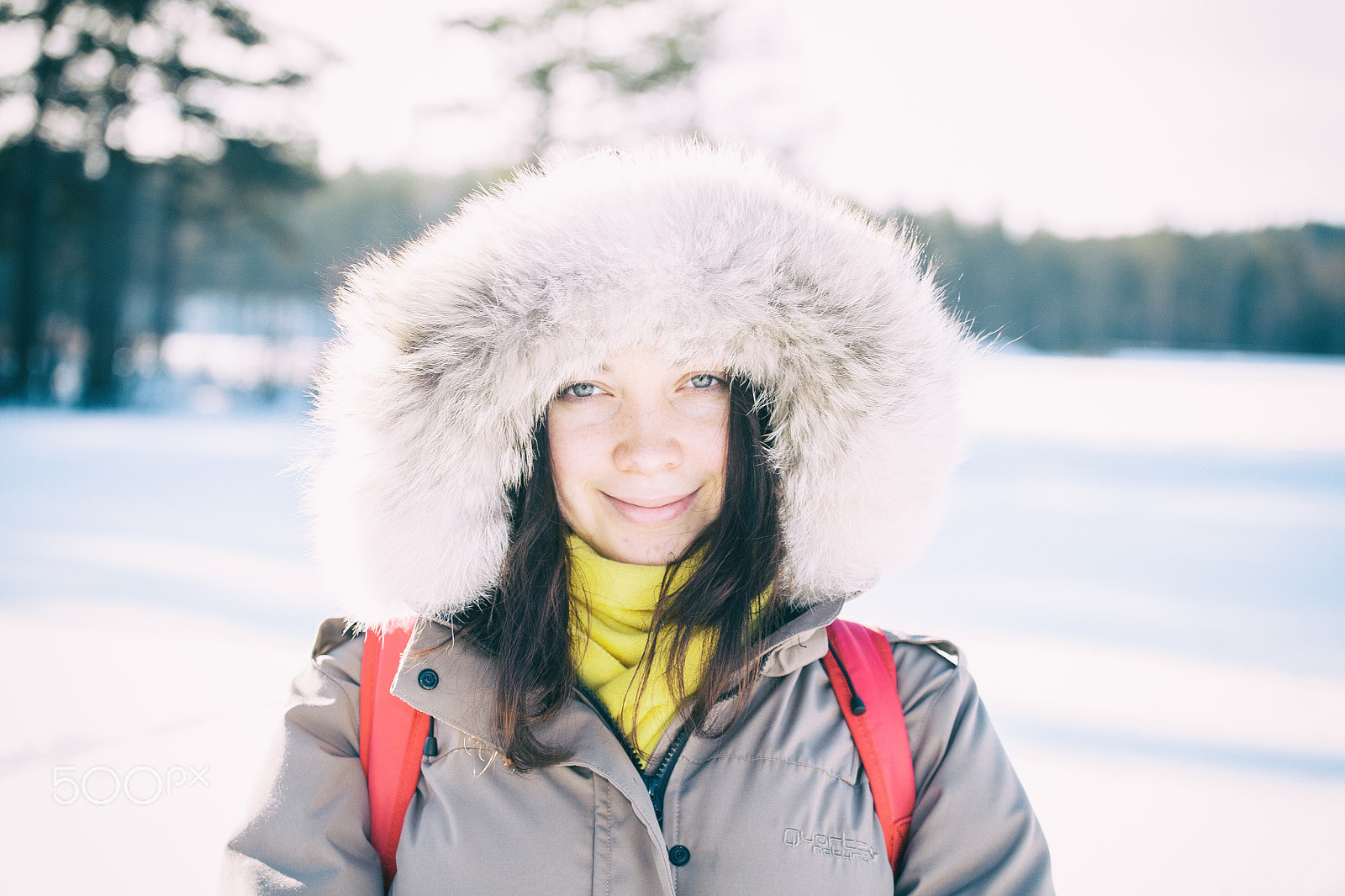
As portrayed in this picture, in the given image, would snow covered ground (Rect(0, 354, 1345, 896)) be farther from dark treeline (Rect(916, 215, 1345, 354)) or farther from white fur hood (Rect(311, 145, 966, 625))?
dark treeline (Rect(916, 215, 1345, 354))

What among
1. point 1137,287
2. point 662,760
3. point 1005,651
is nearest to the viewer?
point 662,760

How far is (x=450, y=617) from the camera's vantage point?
1.34 m

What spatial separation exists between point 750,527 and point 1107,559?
17.5ft

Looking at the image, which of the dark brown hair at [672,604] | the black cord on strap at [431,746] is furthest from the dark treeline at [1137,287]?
the black cord on strap at [431,746]

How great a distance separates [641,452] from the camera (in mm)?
1262

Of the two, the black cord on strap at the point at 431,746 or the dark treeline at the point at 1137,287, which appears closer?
the black cord on strap at the point at 431,746

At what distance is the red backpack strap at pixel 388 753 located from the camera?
1.21 metres

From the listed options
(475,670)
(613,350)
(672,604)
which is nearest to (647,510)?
(672,604)

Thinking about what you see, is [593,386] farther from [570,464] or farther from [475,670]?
[475,670]

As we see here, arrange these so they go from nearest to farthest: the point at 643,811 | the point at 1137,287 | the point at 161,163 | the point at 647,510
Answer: the point at 643,811, the point at 647,510, the point at 161,163, the point at 1137,287

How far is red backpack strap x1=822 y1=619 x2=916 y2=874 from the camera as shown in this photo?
3.93 ft

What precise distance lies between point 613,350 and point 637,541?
31 cm

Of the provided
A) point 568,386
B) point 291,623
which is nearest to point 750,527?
point 568,386

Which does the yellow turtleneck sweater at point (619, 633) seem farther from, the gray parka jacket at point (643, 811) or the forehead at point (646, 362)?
the forehead at point (646, 362)
